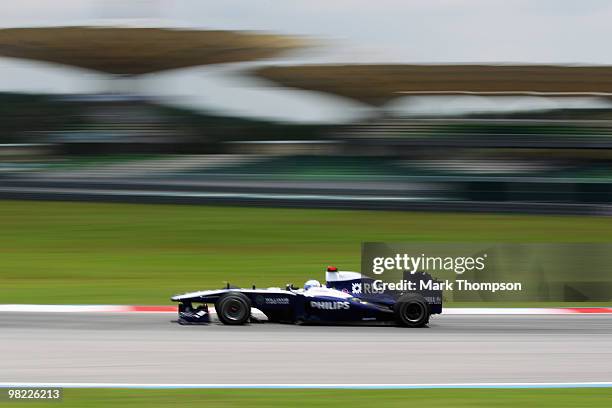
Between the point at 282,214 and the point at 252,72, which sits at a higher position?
the point at 252,72

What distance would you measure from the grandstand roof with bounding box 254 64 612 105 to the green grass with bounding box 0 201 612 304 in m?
18.9

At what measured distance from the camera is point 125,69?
5819cm

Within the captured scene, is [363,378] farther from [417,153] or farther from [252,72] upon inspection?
[252,72]

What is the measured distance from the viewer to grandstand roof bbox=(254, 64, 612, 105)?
1877 inches

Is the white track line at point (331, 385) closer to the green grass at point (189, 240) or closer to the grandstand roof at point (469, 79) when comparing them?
the green grass at point (189, 240)

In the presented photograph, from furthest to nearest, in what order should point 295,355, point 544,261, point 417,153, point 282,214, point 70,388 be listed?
1. point 417,153
2. point 282,214
3. point 544,261
4. point 295,355
5. point 70,388

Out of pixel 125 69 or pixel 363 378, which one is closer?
pixel 363 378

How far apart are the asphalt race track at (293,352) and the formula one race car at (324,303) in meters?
0.18

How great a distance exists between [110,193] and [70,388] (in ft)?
88.4

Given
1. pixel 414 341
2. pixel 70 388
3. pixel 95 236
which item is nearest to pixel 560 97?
pixel 95 236
